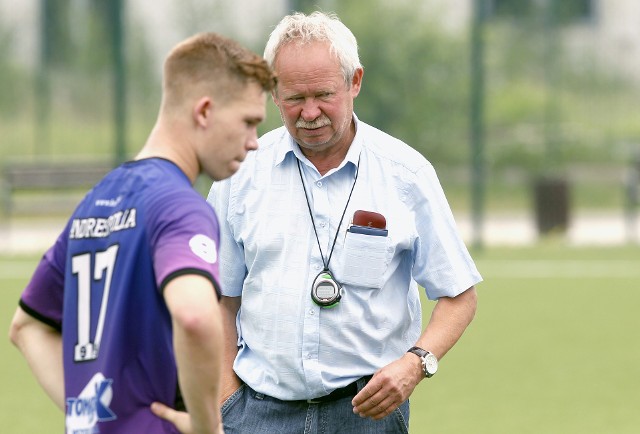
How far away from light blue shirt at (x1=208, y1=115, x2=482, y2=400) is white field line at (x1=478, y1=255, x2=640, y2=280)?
10.6 meters

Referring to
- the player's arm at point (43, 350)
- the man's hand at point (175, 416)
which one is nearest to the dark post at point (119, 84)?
the player's arm at point (43, 350)

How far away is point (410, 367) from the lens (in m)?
4.09

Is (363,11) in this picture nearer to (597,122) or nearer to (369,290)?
(597,122)

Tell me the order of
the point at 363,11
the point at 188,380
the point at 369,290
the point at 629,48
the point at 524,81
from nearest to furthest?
the point at 188,380 → the point at 369,290 → the point at 363,11 → the point at 524,81 → the point at 629,48

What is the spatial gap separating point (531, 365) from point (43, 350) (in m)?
7.15

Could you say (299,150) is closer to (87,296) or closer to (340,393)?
(340,393)

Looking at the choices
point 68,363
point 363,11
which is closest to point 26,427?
point 68,363

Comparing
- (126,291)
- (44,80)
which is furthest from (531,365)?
(44,80)

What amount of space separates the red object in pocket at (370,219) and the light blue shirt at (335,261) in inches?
1.3

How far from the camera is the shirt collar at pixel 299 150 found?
429 centimetres

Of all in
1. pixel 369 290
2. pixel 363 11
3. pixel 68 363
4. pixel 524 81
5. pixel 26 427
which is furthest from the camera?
pixel 524 81

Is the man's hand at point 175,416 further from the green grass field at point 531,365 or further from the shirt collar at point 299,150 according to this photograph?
the green grass field at point 531,365

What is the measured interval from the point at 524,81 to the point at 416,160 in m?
16.3

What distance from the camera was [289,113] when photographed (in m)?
4.25
